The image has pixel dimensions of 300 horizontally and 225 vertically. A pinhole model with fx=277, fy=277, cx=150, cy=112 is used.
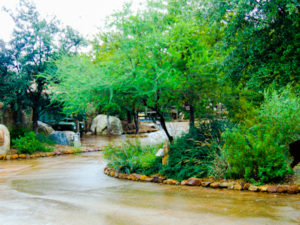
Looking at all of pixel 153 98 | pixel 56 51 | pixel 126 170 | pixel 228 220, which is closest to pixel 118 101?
pixel 153 98

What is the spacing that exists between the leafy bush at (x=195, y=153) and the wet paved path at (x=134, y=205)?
0.59 meters

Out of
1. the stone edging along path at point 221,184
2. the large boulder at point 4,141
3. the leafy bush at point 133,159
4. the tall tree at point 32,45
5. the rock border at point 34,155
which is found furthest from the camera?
the tall tree at point 32,45

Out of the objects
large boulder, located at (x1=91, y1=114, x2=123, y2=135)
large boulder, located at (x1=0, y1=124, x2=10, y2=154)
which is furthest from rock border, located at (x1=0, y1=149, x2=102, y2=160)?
large boulder, located at (x1=91, y1=114, x2=123, y2=135)

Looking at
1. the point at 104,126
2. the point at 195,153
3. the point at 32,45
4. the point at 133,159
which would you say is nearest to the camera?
the point at 195,153

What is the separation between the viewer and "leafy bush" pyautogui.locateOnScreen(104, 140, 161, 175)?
6949 millimetres

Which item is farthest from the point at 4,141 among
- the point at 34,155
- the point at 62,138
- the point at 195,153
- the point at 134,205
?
the point at 134,205

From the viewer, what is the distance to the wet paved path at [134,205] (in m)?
3.52

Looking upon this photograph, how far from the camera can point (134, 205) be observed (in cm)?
430

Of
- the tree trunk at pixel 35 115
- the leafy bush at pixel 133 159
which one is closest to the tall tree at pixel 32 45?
the tree trunk at pixel 35 115

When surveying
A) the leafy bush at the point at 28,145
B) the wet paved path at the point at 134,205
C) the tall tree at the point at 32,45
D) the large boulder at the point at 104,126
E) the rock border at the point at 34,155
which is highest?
the tall tree at the point at 32,45

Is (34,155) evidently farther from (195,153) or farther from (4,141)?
(195,153)

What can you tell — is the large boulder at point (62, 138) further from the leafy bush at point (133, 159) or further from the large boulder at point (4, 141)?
the leafy bush at point (133, 159)

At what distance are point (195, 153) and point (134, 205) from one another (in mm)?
2512

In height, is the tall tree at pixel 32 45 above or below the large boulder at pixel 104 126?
above
